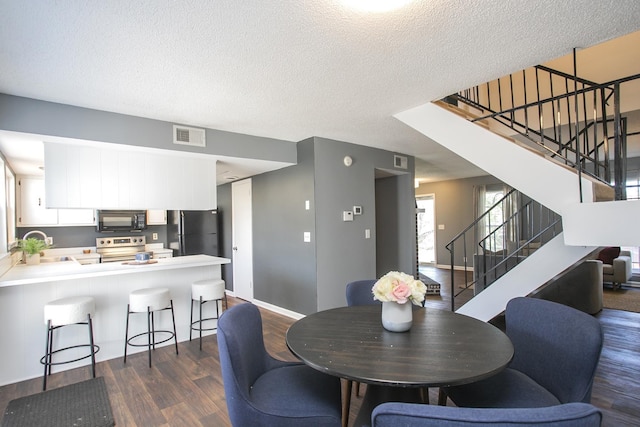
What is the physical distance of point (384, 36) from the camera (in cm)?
194

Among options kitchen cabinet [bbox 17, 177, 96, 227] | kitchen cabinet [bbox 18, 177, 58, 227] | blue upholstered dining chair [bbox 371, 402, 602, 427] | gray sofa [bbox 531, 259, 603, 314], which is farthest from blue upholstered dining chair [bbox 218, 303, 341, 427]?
kitchen cabinet [bbox 18, 177, 58, 227]

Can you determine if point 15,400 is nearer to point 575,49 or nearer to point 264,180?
point 264,180

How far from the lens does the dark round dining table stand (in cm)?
124

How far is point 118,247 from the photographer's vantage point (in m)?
5.55

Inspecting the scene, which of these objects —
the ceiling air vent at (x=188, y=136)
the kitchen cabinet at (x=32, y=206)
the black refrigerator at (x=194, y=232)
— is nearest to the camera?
the ceiling air vent at (x=188, y=136)

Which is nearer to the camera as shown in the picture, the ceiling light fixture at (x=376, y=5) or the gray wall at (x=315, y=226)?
the ceiling light fixture at (x=376, y=5)

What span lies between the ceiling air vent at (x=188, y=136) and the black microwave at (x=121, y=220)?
8.45 feet

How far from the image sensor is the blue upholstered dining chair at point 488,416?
0.77 metres

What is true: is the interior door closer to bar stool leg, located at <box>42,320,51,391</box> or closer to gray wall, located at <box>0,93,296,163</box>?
gray wall, located at <box>0,93,296,163</box>

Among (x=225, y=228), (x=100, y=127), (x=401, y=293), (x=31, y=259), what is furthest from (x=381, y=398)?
(x=225, y=228)

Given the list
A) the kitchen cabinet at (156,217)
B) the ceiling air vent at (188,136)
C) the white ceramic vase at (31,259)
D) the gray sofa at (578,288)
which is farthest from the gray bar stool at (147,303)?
the gray sofa at (578,288)

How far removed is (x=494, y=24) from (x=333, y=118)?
1.84m

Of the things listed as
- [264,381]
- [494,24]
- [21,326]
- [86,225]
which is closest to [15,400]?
[21,326]

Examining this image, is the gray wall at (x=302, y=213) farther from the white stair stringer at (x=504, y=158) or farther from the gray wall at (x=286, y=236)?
the white stair stringer at (x=504, y=158)
